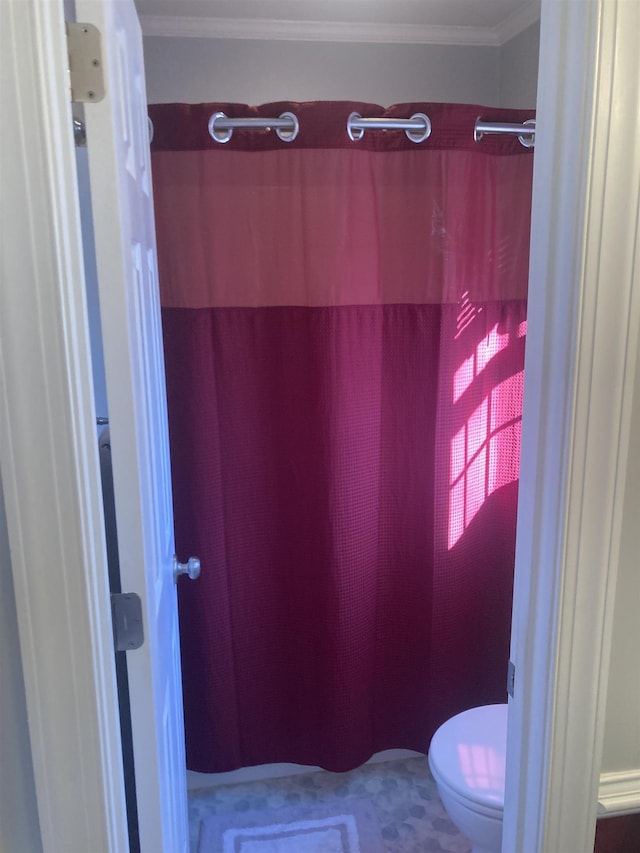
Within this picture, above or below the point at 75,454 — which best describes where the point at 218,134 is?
above

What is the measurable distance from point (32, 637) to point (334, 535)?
1.20m

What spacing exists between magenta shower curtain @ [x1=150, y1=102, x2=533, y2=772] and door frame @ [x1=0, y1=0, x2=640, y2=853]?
3.11 feet

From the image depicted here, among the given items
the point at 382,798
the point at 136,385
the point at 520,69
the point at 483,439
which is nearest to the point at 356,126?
the point at 520,69

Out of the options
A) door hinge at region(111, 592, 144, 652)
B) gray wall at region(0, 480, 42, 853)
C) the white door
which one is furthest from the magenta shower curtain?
gray wall at region(0, 480, 42, 853)

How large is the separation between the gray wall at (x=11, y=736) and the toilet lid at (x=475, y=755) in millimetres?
1032

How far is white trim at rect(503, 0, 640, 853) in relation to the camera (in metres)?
0.84

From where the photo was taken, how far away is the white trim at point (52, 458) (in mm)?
767

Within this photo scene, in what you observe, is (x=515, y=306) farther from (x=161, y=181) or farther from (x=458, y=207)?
(x=161, y=181)

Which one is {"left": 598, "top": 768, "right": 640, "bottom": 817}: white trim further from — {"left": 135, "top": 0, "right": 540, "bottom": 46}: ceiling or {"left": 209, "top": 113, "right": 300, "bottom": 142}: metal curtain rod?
{"left": 135, "top": 0, "right": 540, "bottom": 46}: ceiling

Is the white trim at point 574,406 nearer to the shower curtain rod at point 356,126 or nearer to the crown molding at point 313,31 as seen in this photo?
the shower curtain rod at point 356,126

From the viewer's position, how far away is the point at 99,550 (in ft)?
2.93

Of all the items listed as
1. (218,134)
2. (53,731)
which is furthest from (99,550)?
(218,134)

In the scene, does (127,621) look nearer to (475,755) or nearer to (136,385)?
(136,385)

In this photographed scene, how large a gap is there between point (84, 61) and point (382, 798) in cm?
211
